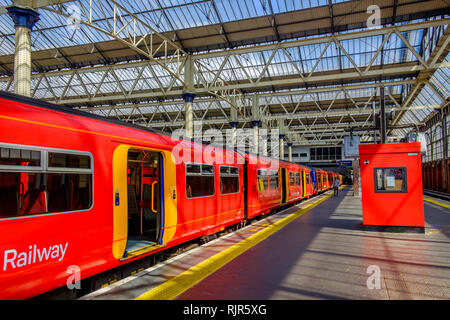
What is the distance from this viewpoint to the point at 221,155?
943 cm

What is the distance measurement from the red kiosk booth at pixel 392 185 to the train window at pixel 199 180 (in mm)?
4680

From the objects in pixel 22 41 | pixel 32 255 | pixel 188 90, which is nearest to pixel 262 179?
pixel 188 90

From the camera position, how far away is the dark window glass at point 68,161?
13.9 ft

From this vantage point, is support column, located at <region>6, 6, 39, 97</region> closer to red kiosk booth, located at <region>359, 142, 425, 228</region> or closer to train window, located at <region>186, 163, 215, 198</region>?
train window, located at <region>186, 163, 215, 198</region>

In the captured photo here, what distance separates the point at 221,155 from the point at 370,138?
153 ft

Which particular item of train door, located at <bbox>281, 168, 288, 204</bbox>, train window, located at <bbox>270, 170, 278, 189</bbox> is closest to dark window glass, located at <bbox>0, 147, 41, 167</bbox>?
train window, located at <bbox>270, 170, 278, 189</bbox>

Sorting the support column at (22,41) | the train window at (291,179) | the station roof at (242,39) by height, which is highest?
the station roof at (242,39)

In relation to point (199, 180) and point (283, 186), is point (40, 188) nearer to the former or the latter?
point (199, 180)

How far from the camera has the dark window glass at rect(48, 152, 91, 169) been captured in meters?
4.23

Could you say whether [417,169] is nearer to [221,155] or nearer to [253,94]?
[221,155]

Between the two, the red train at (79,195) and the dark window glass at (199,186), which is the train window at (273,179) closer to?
the dark window glass at (199,186)

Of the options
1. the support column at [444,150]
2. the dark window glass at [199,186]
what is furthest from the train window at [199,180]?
the support column at [444,150]

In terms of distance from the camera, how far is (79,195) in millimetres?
4547
